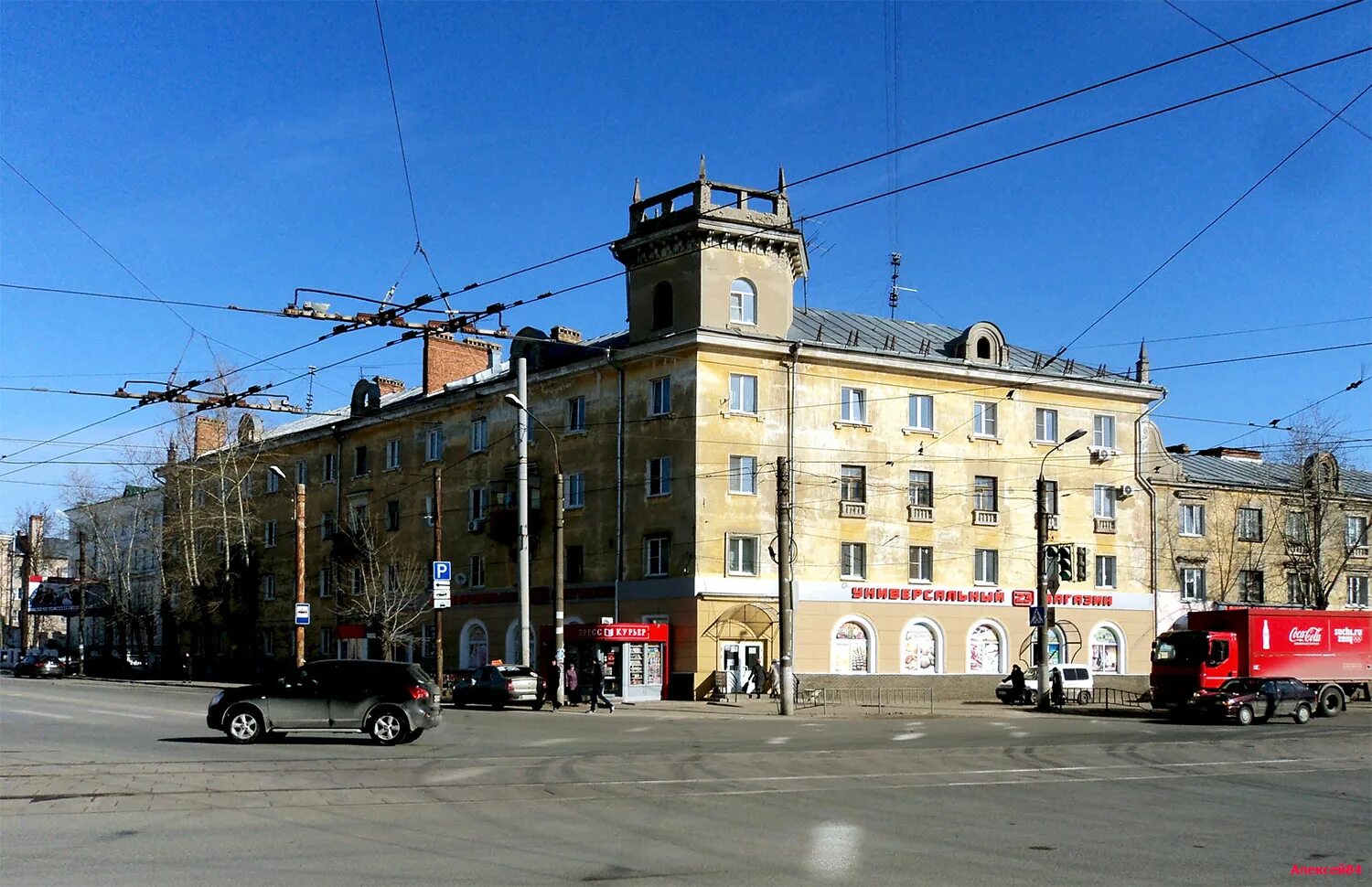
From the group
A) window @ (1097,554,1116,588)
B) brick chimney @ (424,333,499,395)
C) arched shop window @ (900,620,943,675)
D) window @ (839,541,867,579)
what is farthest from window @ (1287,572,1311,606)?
brick chimney @ (424,333,499,395)

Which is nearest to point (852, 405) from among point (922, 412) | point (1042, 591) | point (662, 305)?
point (922, 412)

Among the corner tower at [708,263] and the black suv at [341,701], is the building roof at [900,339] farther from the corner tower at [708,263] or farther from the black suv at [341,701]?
Answer: the black suv at [341,701]

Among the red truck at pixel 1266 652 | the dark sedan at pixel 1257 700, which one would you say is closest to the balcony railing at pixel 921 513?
the red truck at pixel 1266 652

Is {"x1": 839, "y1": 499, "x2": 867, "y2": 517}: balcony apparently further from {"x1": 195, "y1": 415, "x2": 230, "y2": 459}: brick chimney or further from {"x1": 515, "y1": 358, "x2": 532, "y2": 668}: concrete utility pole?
{"x1": 195, "y1": 415, "x2": 230, "y2": 459}: brick chimney

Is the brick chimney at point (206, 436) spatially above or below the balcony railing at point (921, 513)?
above

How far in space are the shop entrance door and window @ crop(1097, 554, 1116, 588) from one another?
51.7 ft

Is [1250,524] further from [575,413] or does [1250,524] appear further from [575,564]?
[575,413]

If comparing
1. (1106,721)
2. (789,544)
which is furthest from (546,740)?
(789,544)

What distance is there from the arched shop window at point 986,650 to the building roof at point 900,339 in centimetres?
1026

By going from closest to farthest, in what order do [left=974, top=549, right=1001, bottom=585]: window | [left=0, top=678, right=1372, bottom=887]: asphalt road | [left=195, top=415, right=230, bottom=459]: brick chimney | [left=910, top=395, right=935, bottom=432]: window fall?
[left=0, top=678, right=1372, bottom=887]: asphalt road < [left=910, top=395, right=935, bottom=432]: window < [left=974, top=549, right=1001, bottom=585]: window < [left=195, top=415, right=230, bottom=459]: brick chimney

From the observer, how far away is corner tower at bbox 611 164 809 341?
156 feet

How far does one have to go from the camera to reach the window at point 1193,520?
Result: 58.2 metres

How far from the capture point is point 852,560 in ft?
161

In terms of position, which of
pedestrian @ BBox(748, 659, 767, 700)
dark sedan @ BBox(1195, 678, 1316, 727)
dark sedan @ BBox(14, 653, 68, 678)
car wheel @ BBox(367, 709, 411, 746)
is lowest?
dark sedan @ BBox(14, 653, 68, 678)
